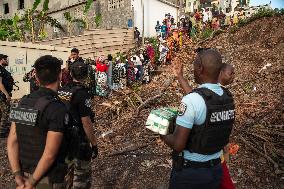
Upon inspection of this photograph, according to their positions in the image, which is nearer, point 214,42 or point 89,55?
point 214,42

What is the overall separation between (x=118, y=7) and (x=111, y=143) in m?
20.5

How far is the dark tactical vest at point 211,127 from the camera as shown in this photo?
9.55 ft

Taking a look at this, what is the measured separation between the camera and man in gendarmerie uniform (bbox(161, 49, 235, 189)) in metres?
2.88

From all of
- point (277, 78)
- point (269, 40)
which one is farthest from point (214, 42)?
point (277, 78)

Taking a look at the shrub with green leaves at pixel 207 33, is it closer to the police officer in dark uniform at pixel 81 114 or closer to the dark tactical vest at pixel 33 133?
the police officer in dark uniform at pixel 81 114

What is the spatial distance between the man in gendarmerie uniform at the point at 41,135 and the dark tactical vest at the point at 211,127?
1036 millimetres

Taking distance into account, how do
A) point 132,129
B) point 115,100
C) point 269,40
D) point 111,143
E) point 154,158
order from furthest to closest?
point 269,40, point 115,100, point 132,129, point 111,143, point 154,158

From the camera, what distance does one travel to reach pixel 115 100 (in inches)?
450

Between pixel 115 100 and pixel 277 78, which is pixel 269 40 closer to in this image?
pixel 277 78

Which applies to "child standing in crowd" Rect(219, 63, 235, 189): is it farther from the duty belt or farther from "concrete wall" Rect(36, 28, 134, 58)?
"concrete wall" Rect(36, 28, 134, 58)

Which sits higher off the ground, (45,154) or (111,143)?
(45,154)

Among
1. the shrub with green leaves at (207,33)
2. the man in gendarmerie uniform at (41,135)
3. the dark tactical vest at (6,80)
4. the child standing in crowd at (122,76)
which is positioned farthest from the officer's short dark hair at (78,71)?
the shrub with green leaves at (207,33)

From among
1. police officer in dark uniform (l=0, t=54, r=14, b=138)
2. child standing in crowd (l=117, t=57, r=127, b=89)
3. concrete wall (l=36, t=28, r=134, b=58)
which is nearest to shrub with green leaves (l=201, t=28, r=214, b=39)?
concrete wall (l=36, t=28, r=134, b=58)

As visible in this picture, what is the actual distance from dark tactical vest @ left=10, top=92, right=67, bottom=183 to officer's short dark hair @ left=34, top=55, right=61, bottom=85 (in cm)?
16
